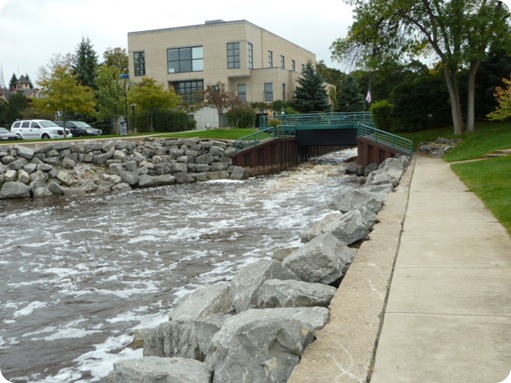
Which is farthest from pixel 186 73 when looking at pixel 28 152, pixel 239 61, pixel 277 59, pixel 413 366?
pixel 413 366

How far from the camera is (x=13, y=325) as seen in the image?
731cm

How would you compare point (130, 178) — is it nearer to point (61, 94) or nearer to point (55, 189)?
point (55, 189)

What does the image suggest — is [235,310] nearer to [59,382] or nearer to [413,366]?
[59,382]

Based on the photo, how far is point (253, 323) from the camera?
13.2 ft

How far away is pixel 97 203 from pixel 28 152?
7.74m

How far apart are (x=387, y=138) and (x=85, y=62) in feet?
130

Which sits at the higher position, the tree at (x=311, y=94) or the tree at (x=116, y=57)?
the tree at (x=116, y=57)

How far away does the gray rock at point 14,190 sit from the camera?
2233cm

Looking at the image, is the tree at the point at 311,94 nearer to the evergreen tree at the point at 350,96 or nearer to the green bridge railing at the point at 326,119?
the evergreen tree at the point at 350,96

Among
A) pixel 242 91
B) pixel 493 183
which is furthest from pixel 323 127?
pixel 493 183

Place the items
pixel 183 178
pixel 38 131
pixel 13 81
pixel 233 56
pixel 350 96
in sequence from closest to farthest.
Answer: pixel 183 178 → pixel 38 131 → pixel 233 56 → pixel 350 96 → pixel 13 81

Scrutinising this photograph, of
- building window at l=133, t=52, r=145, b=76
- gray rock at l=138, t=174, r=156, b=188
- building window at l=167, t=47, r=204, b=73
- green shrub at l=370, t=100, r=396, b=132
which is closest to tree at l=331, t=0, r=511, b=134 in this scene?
green shrub at l=370, t=100, r=396, b=132

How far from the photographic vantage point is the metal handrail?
27.6 metres

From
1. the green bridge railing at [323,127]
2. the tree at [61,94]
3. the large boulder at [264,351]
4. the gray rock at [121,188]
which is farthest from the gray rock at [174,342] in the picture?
the tree at [61,94]
